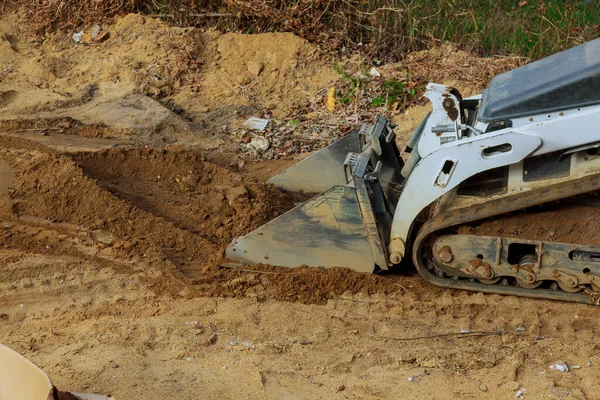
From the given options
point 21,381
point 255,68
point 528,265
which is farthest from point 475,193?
point 255,68

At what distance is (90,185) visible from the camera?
253 inches

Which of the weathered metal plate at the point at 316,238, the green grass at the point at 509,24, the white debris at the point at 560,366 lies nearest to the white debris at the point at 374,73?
the green grass at the point at 509,24

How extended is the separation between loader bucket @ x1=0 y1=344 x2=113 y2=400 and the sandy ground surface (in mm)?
691

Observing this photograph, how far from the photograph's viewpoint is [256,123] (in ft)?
26.6

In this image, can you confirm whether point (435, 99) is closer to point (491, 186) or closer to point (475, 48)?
point (491, 186)

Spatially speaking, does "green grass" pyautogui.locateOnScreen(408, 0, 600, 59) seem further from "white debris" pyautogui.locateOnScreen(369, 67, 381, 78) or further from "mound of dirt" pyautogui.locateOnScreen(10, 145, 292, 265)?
"mound of dirt" pyautogui.locateOnScreen(10, 145, 292, 265)

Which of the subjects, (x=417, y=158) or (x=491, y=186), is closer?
(x=491, y=186)

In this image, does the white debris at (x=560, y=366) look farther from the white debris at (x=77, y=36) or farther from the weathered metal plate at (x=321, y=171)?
the white debris at (x=77, y=36)

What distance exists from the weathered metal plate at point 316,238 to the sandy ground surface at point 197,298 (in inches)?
3.7

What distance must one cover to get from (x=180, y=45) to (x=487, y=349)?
5626 mm

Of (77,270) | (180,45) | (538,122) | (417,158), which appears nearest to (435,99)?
(417,158)

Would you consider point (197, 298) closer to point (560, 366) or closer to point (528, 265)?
point (528, 265)

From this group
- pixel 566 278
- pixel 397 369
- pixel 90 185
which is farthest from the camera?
pixel 90 185

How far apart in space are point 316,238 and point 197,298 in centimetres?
90
